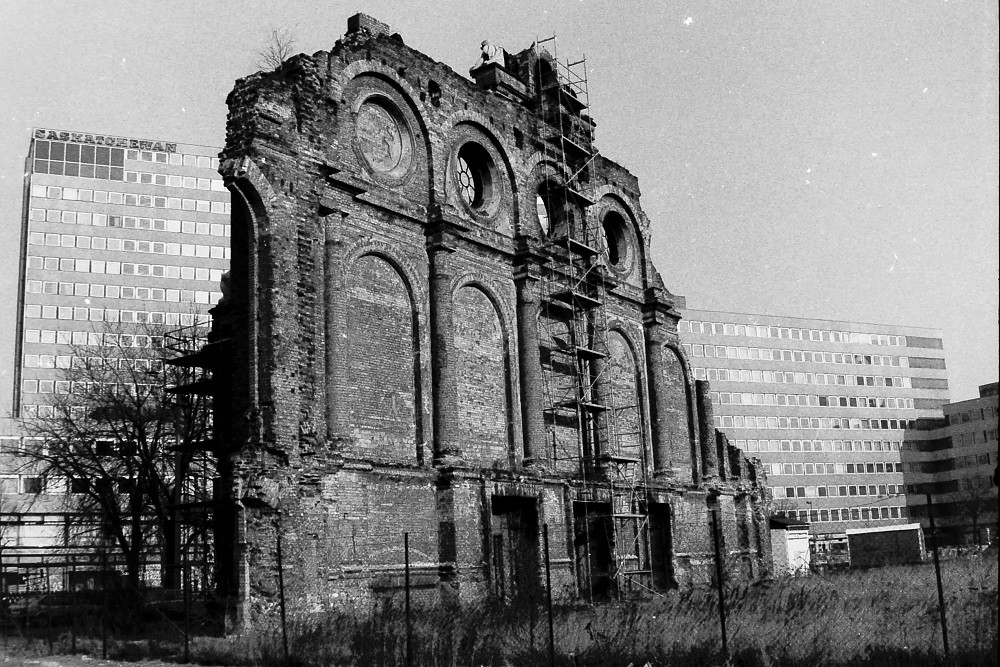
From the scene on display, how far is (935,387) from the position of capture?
88.6 metres

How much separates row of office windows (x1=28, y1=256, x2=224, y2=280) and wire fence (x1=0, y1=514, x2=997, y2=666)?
175 feet

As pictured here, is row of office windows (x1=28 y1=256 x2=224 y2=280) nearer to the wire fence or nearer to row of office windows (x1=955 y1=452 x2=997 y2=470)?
the wire fence

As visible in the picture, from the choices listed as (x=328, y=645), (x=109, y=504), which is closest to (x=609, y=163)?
(x=109, y=504)

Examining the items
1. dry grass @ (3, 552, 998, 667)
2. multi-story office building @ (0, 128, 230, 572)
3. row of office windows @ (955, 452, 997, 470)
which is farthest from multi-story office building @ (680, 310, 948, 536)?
dry grass @ (3, 552, 998, 667)

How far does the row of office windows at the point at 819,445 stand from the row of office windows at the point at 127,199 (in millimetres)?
42322

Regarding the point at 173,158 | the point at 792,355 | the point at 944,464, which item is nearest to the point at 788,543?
the point at 792,355

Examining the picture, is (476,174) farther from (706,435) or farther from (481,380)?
(706,435)

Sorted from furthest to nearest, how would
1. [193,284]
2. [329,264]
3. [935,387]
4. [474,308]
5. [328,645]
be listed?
[935,387] → [193,284] → [474,308] → [329,264] → [328,645]

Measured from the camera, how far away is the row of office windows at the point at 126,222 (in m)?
71.3

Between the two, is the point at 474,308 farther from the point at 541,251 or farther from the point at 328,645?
the point at 328,645

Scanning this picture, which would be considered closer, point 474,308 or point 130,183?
point 474,308

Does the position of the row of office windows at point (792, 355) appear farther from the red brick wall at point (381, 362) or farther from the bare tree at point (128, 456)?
the red brick wall at point (381, 362)

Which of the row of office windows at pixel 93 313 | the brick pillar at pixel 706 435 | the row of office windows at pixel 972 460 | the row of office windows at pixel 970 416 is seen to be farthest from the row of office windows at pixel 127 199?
the row of office windows at pixel 972 460

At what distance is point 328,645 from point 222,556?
14.9 feet
